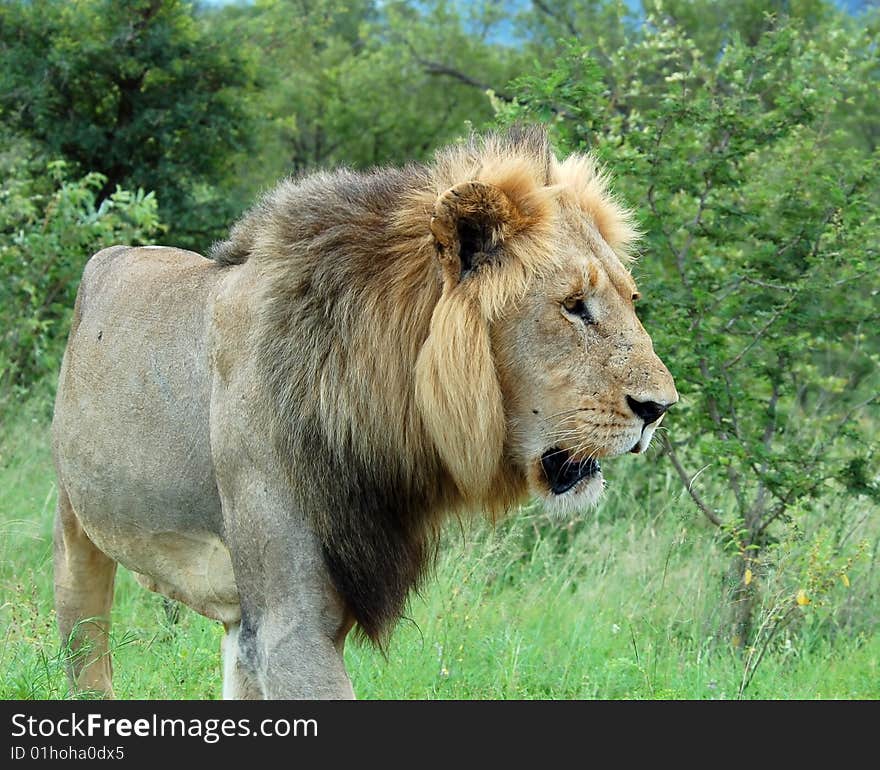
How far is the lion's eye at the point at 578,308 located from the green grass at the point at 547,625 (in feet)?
2.61

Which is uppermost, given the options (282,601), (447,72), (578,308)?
(447,72)

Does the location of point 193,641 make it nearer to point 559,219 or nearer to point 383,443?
point 383,443

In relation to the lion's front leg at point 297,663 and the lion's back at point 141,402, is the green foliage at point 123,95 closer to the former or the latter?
the lion's back at point 141,402

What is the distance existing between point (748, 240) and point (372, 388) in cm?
300

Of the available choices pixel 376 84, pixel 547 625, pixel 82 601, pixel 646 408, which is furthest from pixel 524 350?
pixel 376 84

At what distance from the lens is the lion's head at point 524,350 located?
2.63 metres

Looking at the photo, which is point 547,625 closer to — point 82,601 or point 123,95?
point 82,601

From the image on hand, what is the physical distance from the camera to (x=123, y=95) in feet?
31.5

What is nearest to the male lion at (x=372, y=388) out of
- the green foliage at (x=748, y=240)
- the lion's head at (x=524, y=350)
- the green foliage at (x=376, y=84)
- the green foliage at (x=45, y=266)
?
the lion's head at (x=524, y=350)

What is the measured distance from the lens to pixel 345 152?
15062mm

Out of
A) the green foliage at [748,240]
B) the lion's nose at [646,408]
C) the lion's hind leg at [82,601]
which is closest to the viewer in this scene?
the lion's nose at [646,408]

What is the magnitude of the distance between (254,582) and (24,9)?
7954 mm

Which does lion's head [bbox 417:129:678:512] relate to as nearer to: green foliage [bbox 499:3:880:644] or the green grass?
the green grass

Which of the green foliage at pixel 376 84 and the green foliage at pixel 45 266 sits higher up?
the green foliage at pixel 376 84
